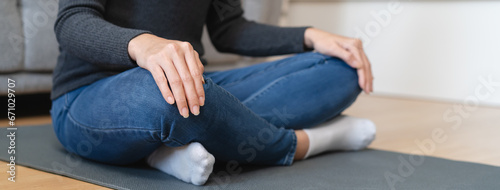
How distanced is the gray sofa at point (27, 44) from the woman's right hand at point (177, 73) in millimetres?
950

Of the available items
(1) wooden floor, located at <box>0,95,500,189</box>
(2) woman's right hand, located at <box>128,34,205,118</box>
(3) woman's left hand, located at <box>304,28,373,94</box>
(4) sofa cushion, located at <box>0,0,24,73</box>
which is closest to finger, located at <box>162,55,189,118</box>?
(2) woman's right hand, located at <box>128,34,205,118</box>

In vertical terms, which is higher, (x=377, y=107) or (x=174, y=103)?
(x=174, y=103)

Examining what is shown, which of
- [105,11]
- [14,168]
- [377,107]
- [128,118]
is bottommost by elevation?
[377,107]

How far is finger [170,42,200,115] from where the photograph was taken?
65 centimetres

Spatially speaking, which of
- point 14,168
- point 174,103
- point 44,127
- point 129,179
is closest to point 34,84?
point 44,127

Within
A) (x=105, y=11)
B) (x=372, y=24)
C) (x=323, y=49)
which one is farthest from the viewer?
(x=372, y=24)

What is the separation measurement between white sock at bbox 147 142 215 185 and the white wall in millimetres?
1664

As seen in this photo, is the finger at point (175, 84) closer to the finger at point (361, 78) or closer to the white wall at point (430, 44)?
the finger at point (361, 78)

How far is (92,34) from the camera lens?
75cm

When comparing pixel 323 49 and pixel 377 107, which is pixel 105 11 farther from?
pixel 377 107

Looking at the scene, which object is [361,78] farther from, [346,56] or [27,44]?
[27,44]

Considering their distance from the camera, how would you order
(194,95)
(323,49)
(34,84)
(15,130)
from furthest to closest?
(34,84) < (15,130) < (323,49) < (194,95)

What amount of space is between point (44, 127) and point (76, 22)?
684 millimetres

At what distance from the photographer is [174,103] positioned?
0.71 m
